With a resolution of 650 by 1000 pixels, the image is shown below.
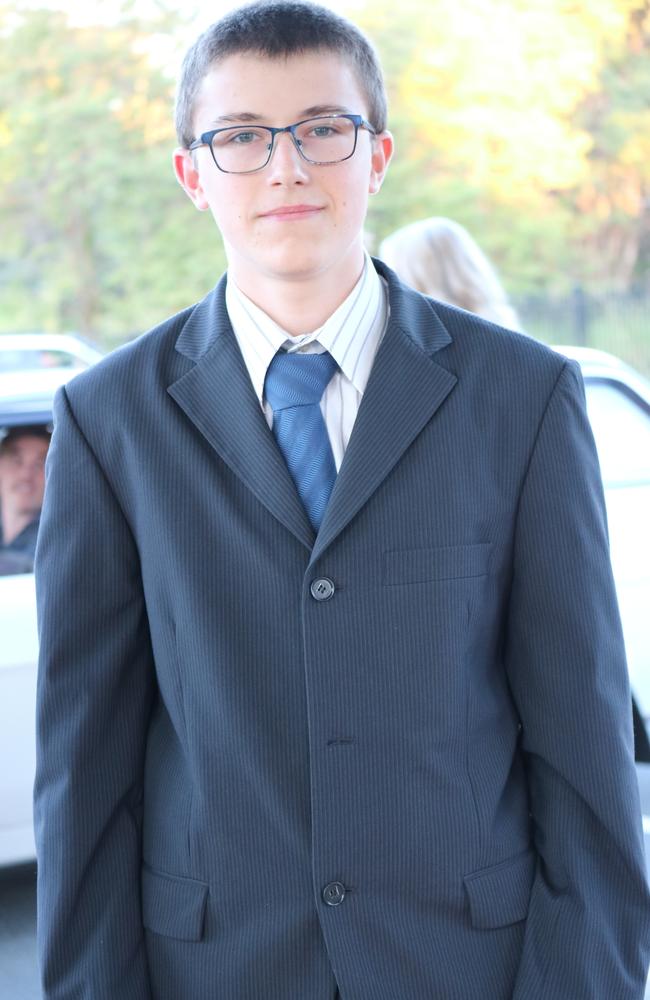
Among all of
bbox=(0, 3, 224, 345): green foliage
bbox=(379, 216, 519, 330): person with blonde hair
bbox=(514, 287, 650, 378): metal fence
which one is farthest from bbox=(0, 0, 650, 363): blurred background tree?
bbox=(379, 216, 519, 330): person with blonde hair

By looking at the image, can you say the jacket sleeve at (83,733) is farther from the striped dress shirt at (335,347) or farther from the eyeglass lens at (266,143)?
the eyeglass lens at (266,143)

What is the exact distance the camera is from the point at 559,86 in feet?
58.1

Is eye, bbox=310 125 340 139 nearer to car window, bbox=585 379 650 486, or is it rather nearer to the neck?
the neck

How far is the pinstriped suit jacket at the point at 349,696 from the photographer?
63.1 inches

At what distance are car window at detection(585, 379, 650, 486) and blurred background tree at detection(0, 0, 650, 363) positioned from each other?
11.6 m

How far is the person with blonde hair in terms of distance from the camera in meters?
4.26

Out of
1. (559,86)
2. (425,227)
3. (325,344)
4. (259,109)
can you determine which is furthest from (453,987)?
(559,86)

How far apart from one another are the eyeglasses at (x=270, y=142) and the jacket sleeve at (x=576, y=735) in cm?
43

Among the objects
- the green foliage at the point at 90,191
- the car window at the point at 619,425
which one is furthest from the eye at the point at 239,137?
the green foliage at the point at 90,191

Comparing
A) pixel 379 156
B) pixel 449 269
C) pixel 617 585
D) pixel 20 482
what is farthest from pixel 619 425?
pixel 379 156

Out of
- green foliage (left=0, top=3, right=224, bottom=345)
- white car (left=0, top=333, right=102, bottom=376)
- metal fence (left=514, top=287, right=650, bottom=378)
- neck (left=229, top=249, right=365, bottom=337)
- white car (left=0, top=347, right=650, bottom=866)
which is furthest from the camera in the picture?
green foliage (left=0, top=3, right=224, bottom=345)

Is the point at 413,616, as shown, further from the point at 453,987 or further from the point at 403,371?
the point at 453,987

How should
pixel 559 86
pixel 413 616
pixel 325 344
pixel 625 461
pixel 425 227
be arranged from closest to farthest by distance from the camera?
pixel 413 616 → pixel 325 344 → pixel 425 227 → pixel 625 461 → pixel 559 86

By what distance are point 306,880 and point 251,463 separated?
54 cm
